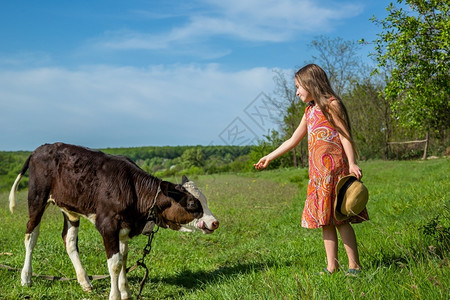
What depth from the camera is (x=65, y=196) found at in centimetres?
544

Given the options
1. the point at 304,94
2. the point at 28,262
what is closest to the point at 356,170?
the point at 304,94

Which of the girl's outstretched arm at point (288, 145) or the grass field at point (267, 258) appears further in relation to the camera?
the girl's outstretched arm at point (288, 145)

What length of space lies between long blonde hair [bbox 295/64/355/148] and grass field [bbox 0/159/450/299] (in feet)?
4.40

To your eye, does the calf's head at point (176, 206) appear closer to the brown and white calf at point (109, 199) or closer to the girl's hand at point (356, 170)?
the brown and white calf at point (109, 199)

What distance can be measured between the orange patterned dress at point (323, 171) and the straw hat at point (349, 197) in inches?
4.0

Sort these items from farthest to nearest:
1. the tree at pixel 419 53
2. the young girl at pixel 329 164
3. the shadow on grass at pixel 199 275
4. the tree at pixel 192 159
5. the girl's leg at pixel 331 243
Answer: the tree at pixel 192 159
the tree at pixel 419 53
the shadow on grass at pixel 199 275
the girl's leg at pixel 331 243
the young girl at pixel 329 164

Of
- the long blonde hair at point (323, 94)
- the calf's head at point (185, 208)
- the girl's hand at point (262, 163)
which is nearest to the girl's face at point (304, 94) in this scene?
the long blonde hair at point (323, 94)

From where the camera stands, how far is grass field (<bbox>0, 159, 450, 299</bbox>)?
3.63 metres

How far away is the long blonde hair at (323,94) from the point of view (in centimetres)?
462

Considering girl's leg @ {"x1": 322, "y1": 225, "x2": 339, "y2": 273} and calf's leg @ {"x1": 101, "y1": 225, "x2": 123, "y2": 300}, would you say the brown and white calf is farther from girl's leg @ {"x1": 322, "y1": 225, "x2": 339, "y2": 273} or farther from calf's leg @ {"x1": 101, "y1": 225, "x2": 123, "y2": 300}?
girl's leg @ {"x1": 322, "y1": 225, "x2": 339, "y2": 273}

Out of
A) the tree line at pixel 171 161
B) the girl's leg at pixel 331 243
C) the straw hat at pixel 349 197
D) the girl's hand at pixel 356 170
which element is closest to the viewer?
the straw hat at pixel 349 197

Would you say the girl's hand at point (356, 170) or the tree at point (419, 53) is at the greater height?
the tree at point (419, 53)

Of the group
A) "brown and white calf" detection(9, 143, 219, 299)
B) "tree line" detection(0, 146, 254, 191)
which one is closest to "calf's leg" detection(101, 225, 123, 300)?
"brown and white calf" detection(9, 143, 219, 299)

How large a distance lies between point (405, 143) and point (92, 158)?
34722mm
